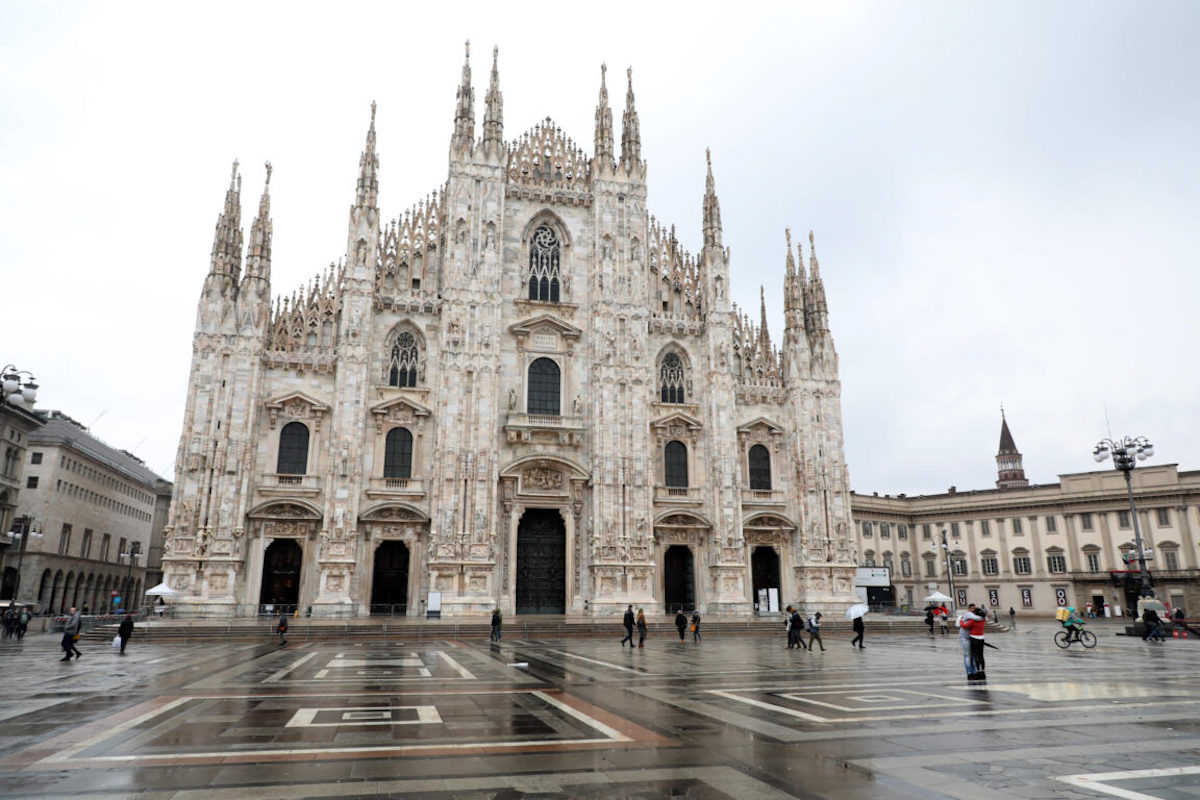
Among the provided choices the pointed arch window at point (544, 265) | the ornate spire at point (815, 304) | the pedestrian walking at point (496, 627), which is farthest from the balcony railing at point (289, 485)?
the ornate spire at point (815, 304)

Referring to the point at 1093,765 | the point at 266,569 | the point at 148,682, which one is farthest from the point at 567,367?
the point at 1093,765

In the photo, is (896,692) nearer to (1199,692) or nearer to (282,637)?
(1199,692)

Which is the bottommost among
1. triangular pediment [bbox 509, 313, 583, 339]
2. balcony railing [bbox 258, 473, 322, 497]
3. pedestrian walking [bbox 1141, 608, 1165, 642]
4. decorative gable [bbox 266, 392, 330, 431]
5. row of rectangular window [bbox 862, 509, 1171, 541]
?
pedestrian walking [bbox 1141, 608, 1165, 642]

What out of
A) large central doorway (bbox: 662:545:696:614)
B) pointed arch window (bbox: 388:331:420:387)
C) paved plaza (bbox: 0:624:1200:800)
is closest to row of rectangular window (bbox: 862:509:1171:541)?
large central doorway (bbox: 662:545:696:614)

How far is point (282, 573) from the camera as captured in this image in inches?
1324

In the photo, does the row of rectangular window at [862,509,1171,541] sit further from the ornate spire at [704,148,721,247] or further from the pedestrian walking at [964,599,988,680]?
the pedestrian walking at [964,599,988,680]

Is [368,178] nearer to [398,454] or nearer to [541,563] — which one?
[398,454]

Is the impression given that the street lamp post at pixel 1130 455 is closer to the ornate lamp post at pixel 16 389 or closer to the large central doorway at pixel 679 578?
the large central doorway at pixel 679 578

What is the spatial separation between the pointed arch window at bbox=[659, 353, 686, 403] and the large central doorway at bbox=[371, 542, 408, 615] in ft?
50.1

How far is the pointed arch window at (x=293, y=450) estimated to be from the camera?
113 ft

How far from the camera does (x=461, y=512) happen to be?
34.4m

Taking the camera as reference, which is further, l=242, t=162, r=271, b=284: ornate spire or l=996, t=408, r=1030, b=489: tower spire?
l=996, t=408, r=1030, b=489: tower spire

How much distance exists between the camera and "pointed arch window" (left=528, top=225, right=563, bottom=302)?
39594 millimetres

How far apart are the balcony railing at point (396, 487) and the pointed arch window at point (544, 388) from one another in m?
6.55
